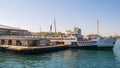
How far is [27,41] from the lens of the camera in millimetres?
53094

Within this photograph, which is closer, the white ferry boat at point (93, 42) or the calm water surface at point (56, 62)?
the calm water surface at point (56, 62)

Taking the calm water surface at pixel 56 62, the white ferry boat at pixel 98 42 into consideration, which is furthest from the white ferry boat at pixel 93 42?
the calm water surface at pixel 56 62

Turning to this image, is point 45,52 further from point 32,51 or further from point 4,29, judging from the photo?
point 4,29

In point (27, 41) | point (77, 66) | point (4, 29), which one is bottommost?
point (77, 66)

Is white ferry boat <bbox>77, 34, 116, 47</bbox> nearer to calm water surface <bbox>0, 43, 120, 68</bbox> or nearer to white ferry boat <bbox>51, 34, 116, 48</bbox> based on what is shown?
white ferry boat <bbox>51, 34, 116, 48</bbox>

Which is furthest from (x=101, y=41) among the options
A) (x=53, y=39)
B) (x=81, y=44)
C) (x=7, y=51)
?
(x=7, y=51)

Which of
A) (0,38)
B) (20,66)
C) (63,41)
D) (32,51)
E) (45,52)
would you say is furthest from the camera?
(63,41)

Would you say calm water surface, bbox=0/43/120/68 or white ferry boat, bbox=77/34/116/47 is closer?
calm water surface, bbox=0/43/120/68

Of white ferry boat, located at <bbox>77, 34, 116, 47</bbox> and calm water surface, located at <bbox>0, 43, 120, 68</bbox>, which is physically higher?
white ferry boat, located at <bbox>77, 34, 116, 47</bbox>

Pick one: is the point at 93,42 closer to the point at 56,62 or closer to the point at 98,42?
the point at 98,42

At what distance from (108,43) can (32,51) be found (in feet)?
93.6

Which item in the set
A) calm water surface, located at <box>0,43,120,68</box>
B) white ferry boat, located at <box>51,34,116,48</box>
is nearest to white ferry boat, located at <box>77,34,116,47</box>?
white ferry boat, located at <box>51,34,116,48</box>

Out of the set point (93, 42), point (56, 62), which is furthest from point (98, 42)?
point (56, 62)

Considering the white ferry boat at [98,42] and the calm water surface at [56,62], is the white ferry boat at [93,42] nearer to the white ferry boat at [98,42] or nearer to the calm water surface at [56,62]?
→ the white ferry boat at [98,42]
